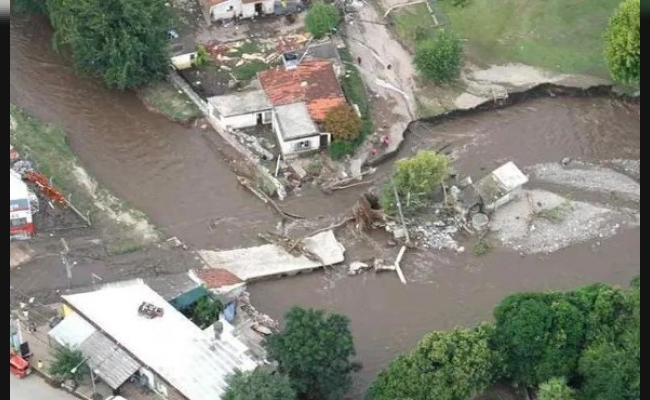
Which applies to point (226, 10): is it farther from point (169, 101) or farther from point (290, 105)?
point (290, 105)

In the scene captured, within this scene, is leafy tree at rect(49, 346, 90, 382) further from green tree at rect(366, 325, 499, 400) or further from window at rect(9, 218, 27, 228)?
green tree at rect(366, 325, 499, 400)

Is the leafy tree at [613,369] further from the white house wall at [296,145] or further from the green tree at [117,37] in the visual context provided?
the green tree at [117,37]

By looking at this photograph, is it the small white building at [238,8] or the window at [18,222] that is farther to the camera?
the small white building at [238,8]

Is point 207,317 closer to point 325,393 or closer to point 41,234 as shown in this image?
point 325,393

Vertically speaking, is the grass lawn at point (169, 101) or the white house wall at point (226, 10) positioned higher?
the white house wall at point (226, 10)

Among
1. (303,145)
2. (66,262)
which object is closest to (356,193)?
(303,145)

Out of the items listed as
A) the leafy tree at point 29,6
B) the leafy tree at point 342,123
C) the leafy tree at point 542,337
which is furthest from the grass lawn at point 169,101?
the leafy tree at point 542,337
